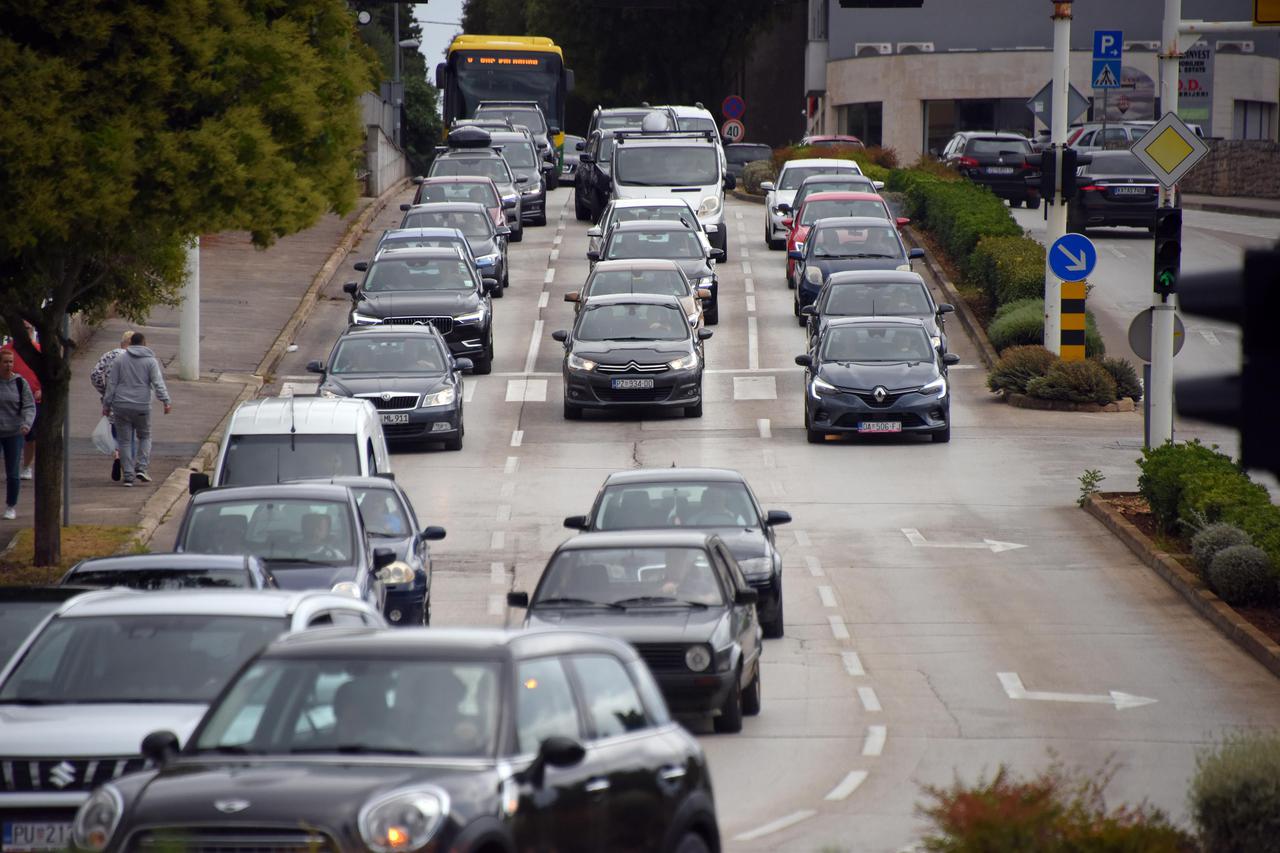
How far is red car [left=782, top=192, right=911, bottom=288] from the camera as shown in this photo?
40094 mm

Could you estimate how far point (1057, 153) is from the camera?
29672mm

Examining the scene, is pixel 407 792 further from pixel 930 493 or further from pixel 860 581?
pixel 930 493

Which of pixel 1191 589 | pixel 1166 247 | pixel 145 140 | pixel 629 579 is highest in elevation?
pixel 145 140

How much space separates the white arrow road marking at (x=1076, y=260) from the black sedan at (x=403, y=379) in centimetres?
824

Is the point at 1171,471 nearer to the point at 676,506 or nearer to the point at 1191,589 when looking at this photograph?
the point at 1191,589

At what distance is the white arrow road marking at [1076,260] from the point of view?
28078mm

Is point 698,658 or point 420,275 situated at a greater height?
point 420,275

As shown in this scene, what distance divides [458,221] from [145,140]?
72.1 ft

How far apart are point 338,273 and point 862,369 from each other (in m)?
18.2

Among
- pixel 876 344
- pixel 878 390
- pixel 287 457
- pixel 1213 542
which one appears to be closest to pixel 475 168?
pixel 876 344

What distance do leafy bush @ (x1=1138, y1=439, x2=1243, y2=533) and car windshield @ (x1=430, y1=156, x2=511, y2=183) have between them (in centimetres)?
2565

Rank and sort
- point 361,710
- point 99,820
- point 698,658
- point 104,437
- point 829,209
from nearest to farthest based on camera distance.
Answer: point 99,820
point 361,710
point 698,658
point 104,437
point 829,209

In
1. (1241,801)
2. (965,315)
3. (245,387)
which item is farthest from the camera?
(965,315)

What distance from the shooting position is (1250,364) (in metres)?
5.35
